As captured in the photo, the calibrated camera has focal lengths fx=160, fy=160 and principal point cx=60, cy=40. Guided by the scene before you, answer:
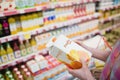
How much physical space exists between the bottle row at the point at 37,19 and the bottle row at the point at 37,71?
51 centimetres

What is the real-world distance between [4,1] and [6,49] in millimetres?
671

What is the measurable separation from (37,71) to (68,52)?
3.09ft

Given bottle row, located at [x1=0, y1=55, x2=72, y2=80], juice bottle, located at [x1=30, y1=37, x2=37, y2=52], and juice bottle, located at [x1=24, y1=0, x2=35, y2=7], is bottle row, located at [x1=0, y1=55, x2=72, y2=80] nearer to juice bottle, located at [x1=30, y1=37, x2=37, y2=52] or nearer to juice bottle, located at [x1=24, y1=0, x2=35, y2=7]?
juice bottle, located at [x1=30, y1=37, x2=37, y2=52]

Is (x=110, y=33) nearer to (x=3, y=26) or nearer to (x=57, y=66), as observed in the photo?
(x=57, y=66)

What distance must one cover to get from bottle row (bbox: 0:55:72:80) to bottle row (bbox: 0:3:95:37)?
1.67 ft

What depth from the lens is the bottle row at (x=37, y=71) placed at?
2.28m

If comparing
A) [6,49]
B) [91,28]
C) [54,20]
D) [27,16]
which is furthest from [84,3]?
[6,49]

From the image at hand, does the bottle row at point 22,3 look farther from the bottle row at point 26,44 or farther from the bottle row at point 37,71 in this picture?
the bottle row at point 37,71

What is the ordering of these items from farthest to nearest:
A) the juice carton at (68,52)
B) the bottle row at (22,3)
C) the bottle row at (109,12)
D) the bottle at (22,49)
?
the bottle row at (109,12)
the bottle at (22,49)
the bottle row at (22,3)
the juice carton at (68,52)

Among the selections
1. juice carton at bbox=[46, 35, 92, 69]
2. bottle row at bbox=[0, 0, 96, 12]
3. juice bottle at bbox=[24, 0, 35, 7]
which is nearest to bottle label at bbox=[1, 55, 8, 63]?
bottle row at bbox=[0, 0, 96, 12]

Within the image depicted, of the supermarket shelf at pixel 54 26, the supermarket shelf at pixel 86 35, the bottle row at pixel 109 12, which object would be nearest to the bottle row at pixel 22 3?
the supermarket shelf at pixel 54 26

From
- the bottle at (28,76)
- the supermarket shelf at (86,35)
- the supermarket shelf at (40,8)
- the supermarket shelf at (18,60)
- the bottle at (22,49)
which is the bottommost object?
the bottle at (28,76)

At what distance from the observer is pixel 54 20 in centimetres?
261

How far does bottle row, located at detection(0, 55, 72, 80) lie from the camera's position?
2.28 metres
